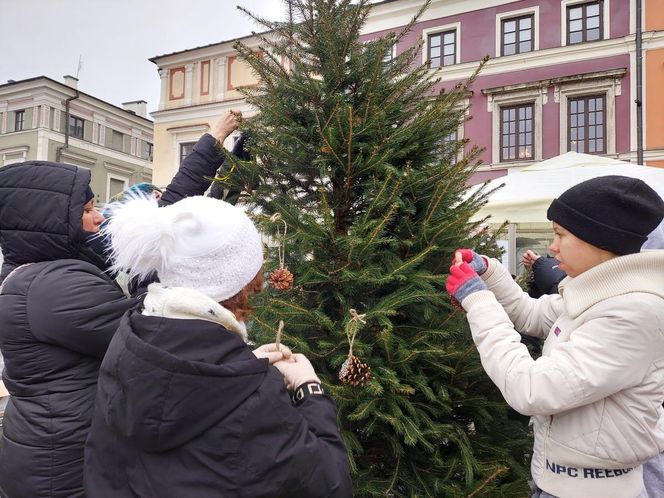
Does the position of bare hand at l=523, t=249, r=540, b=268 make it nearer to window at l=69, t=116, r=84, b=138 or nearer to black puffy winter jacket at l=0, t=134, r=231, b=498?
black puffy winter jacket at l=0, t=134, r=231, b=498

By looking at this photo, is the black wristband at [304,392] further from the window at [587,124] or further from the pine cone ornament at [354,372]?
the window at [587,124]

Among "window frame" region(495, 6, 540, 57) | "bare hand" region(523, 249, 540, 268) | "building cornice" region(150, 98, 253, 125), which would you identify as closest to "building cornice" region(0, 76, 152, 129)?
"building cornice" region(150, 98, 253, 125)

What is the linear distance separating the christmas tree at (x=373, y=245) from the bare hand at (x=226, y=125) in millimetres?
95

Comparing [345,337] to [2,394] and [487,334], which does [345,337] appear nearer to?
[487,334]

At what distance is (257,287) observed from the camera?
54.8 inches

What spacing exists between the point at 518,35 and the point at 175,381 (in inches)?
788

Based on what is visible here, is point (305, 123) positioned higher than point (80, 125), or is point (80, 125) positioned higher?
point (80, 125)

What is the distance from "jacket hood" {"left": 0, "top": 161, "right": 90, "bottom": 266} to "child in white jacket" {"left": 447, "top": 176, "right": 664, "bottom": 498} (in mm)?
1556

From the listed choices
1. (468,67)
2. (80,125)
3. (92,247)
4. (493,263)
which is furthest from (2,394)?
(80,125)

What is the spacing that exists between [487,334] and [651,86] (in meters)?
18.4

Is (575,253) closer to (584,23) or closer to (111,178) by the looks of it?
(584,23)

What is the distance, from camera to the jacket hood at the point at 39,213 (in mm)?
1864

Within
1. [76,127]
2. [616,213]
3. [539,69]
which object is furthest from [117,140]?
[616,213]

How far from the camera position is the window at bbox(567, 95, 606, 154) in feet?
53.8
